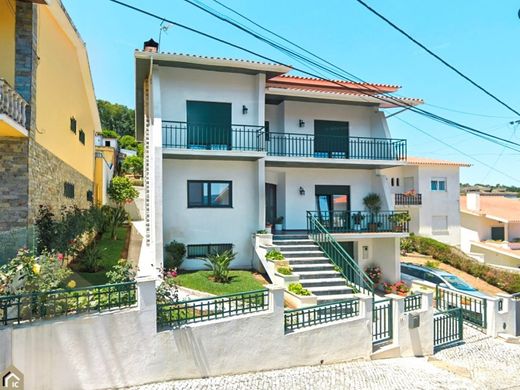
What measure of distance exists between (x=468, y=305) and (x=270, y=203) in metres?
8.70

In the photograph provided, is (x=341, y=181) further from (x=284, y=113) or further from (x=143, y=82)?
(x=143, y=82)

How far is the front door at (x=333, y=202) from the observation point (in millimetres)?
15961

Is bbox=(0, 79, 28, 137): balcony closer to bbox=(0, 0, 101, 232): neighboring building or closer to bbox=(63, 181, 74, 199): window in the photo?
bbox=(0, 0, 101, 232): neighboring building

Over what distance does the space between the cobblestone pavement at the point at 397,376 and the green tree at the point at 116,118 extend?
213ft

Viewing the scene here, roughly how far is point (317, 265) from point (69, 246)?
7975mm

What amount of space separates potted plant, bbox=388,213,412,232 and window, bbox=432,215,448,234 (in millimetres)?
16544

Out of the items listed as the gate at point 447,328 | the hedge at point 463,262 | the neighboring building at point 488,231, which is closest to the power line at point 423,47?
the gate at point 447,328

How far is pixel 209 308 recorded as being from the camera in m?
7.21

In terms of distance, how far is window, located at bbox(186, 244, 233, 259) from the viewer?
1350 cm

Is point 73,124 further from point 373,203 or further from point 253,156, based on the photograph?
point 373,203

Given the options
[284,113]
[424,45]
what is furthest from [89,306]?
[284,113]

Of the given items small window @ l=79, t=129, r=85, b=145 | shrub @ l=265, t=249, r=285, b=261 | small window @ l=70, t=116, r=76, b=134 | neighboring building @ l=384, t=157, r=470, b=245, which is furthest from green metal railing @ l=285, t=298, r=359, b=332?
neighboring building @ l=384, t=157, r=470, b=245

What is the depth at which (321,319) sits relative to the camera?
8.16 metres

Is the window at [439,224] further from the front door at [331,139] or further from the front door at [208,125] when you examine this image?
the front door at [208,125]
